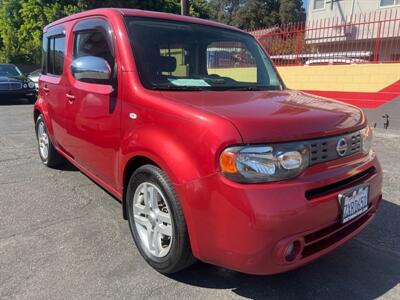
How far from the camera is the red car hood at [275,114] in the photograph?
2.20 m

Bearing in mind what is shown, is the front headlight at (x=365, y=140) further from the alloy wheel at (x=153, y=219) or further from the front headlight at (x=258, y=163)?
the alloy wheel at (x=153, y=219)

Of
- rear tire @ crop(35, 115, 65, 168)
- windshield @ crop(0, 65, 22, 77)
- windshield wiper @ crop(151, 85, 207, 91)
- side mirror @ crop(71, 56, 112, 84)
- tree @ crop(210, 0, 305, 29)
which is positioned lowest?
rear tire @ crop(35, 115, 65, 168)

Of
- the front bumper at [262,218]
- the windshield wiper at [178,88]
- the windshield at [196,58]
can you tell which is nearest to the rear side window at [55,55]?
the windshield at [196,58]

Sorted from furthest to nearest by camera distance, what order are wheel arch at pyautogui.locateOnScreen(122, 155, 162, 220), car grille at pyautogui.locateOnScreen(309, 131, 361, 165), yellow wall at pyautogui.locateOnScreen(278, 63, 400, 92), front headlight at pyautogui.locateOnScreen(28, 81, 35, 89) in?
1. front headlight at pyautogui.locateOnScreen(28, 81, 35, 89)
2. yellow wall at pyautogui.locateOnScreen(278, 63, 400, 92)
3. wheel arch at pyautogui.locateOnScreen(122, 155, 162, 220)
4. car grille at pyautogui.locateOnScreen(309, 131, 361, 165)

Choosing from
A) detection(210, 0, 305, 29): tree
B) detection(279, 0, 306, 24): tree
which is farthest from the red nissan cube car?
detection(279, 0, 306, 24): tree

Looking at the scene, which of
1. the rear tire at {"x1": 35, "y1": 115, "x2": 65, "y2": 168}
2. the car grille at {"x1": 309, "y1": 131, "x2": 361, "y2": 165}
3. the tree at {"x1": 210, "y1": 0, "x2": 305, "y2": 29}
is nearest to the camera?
the car grille at {"x1": 309, "y1": 131, "x2": 361, "y2": 165}

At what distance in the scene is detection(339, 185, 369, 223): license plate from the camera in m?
2.42

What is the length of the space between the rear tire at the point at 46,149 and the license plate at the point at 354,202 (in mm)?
3766

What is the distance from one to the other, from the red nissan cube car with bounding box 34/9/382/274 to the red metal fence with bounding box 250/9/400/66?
570 centimetres

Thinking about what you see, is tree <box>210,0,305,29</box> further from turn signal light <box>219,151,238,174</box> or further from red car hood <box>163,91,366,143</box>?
turn signal light <box>219,151,238,174</box>

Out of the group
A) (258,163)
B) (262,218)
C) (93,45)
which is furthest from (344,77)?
(262,218)

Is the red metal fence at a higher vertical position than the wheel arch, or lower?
higher

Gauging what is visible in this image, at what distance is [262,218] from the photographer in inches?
81.8

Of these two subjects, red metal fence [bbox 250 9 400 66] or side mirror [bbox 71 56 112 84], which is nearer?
side mirror [bbox 71 56 112 84]
